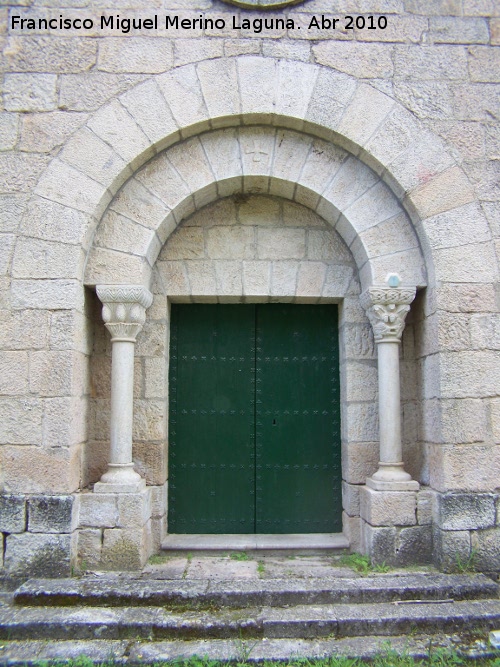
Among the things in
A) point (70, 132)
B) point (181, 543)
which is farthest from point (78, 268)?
point (181, 543)

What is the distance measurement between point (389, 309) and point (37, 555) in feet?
9.36

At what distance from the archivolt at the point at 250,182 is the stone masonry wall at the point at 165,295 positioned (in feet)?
0.65

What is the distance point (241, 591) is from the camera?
313cm

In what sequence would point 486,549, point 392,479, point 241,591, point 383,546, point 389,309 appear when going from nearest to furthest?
point 241,591 < point 486,549 < point 383,546 < point 392,479 < point 389,309

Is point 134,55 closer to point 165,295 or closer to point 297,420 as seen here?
point 165,295

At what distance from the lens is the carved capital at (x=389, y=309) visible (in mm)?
3725

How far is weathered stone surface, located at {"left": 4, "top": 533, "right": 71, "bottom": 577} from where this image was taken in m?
3.33

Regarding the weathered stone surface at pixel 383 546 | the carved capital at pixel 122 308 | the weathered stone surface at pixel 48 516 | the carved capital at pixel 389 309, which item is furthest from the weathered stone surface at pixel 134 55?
the weathered stone surface at pixel 383 546

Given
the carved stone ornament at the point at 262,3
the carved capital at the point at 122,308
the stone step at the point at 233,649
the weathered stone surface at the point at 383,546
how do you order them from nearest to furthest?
1. the stone step at the point at 233,649
2. the weathered stone surface at the point at 383,546
3. the carved capital at the point at 122,308
4. the carved stone ornament at the point at 262,3

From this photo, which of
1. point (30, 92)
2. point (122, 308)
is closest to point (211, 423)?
point (122, 308)

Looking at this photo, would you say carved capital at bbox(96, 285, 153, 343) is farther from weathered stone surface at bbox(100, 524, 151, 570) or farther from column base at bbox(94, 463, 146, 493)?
weathered stone surface at bbox(100, 524, 151, 570)

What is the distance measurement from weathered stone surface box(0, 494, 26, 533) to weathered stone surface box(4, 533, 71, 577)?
0.16 ft

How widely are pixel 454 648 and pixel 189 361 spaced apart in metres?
2.59

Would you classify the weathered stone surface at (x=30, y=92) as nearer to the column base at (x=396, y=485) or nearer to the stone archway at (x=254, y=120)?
the stone archway at (x=254, y=120)
